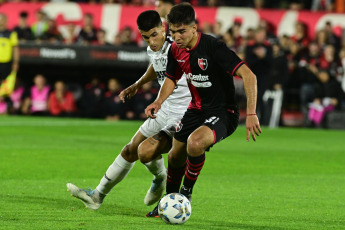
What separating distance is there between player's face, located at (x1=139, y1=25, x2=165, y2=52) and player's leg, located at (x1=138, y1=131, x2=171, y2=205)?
→ 2.94 ft

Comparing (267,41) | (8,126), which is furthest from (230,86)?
(267,41)

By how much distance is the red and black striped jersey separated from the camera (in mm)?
7031

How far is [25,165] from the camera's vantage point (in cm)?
1135

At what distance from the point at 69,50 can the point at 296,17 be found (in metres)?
6.47

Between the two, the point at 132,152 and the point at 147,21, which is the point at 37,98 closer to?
the point at 132,152

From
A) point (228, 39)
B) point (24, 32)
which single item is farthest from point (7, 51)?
point (228, 39)

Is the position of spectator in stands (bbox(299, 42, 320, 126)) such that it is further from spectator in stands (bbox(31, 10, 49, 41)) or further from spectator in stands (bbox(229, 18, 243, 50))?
spectator in stands (bbox(31, 10, 49, 41))

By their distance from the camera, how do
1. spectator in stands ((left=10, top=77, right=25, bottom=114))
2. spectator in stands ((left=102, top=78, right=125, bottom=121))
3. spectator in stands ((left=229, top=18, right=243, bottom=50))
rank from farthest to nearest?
spectator in stands ((left=10, top=77, right=25, bottom=114)) → spectator in stands ((left=102, top=78, right=125, bottom=121)) → spectator in stands ((left=229, top=18, right=243, bottom=50))

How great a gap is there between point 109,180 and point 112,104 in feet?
44.9

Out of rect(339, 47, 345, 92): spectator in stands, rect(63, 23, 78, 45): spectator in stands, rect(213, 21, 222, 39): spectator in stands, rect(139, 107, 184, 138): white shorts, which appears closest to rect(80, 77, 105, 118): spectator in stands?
rect(63, 23, 78, 45): spectator in stands

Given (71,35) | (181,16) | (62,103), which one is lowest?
(62,103)

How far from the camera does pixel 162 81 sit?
8078 millimetres

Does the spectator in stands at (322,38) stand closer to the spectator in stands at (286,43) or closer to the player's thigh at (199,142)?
the spectator in stands at (286,43)

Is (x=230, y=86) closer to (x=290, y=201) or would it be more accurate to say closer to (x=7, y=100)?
(x=290, y=201)
